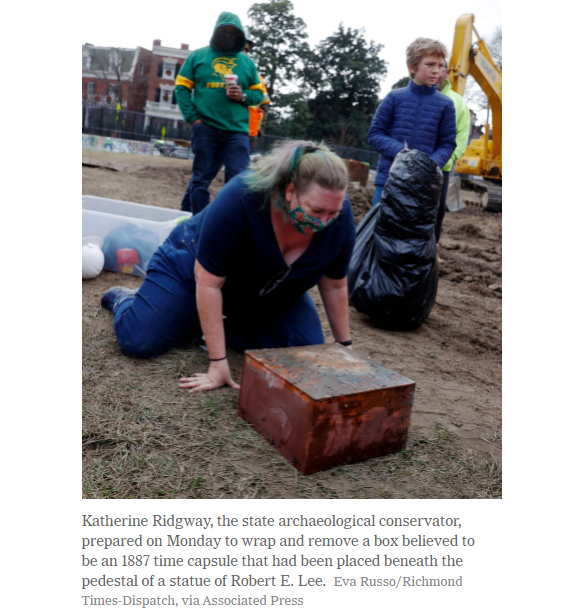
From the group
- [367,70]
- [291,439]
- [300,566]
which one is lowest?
[300,566]

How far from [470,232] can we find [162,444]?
683 centimetres

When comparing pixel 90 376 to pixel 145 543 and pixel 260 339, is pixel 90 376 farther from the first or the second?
pixel 145 543

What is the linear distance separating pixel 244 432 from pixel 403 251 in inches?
66.3

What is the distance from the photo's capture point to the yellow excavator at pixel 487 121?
6.59 meters

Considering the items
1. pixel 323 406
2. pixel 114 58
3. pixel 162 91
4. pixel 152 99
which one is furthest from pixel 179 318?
pixel 162 91

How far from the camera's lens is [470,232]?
766cm

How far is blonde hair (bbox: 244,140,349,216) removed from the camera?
1.75m

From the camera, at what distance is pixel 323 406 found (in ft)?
5.10

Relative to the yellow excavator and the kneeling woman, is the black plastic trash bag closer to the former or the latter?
the kneeling woman

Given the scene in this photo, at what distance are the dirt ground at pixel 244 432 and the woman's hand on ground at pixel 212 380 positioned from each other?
3 centimetres

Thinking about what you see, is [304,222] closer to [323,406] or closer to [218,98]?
[323,406]

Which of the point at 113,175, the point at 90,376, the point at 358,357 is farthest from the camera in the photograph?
the point at 113,175

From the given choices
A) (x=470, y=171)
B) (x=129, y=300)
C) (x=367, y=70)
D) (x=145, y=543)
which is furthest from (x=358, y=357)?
(x=367, y=70)

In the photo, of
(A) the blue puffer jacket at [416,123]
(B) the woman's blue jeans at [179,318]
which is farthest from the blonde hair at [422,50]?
(B) the woman's blue jeans at [179,318]
